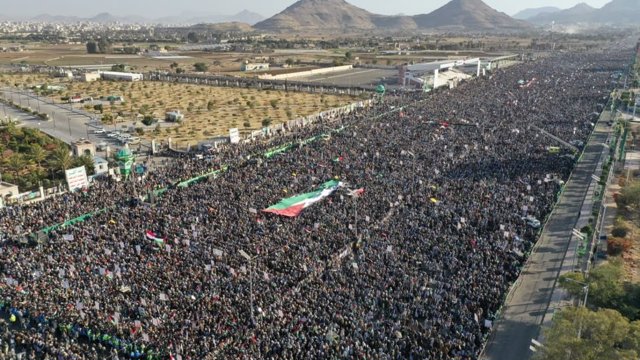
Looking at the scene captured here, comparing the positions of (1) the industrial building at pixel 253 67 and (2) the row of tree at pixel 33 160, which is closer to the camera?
(2) the row of tree at pixel 33 160

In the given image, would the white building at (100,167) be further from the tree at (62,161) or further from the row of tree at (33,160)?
the tree at (62,161)

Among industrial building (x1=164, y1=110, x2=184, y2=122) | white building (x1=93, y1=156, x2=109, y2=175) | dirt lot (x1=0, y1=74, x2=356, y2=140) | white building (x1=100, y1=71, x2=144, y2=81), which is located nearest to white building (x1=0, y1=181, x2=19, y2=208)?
white building (x1=93, y1=156, x2=109, y2=175)

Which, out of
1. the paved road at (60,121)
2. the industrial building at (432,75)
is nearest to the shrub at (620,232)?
the paved road at (60,121)

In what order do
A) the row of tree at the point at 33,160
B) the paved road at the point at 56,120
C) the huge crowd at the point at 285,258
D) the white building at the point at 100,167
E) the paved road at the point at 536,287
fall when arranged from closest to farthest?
the huge crowd at the point at 285,258
the paved road at the point at 536,287
the row of tree at the point at 33,160
the white building at the point at 100,167
the paved road at the point at 56,120

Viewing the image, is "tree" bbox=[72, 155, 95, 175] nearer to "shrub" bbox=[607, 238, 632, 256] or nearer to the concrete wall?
"shrub" bbox=[607, 238, 632, 256]

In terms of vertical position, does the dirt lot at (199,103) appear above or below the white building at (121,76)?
below

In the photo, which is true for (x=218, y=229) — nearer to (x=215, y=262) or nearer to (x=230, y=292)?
(x=215, y=262)
